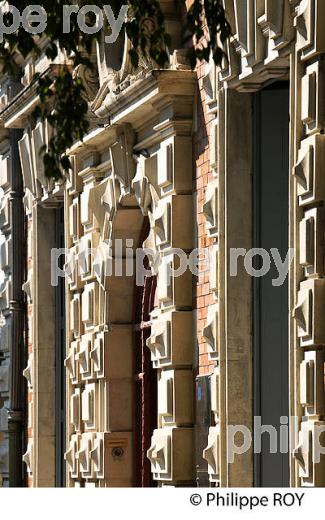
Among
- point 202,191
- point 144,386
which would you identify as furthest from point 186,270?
point 144,386

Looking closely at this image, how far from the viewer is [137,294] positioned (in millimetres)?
17422

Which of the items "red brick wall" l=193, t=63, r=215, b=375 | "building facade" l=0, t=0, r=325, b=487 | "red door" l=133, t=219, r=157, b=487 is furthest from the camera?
"red door" l=133, t=219, r=157, b=487

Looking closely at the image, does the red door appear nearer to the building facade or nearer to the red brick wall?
the building facade

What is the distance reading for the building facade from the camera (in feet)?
39.5

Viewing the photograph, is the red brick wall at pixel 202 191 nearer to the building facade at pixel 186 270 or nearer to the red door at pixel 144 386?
the building facade at pixel 186 270

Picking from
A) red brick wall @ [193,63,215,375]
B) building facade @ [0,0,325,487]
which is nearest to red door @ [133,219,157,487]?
building facade @ [0,0,325,487]

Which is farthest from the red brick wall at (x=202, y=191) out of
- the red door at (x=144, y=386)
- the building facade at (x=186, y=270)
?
the red door at (x=144, y=386)

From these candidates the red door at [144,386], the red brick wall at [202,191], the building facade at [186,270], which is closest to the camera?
the building facade at [186,270]

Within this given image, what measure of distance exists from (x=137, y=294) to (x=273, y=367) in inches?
155

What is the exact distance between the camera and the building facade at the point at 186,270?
1205 cm

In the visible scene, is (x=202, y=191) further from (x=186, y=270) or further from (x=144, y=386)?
(x=144, y=386)

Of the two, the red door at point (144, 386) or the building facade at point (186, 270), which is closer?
the building facade at point (186, 270)

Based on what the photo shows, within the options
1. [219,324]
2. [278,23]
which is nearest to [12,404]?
[219,324]

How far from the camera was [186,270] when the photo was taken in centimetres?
1510
